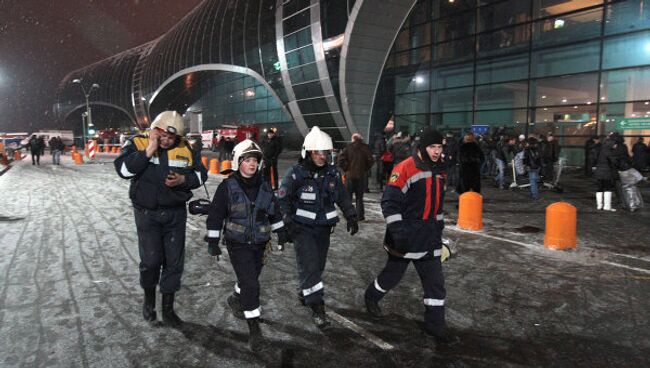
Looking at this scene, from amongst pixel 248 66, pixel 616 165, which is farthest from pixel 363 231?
pixel 248 66

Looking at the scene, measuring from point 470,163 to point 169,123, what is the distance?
6.78m

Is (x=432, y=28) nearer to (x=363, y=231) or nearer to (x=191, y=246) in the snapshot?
(x=363, y=231)

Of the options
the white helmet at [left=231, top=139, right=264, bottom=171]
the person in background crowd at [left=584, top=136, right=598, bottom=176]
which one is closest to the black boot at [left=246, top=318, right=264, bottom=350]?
the white helmet at [left=231, top=139, right=264, bottom=171]

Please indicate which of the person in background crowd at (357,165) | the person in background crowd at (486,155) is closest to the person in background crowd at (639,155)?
the person in background crowd at (486,155)

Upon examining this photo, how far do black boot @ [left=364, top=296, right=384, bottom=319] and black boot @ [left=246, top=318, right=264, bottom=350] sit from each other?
1.11 m

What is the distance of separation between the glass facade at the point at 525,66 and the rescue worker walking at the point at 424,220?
1760 cm

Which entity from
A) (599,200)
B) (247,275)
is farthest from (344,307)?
(599,200)

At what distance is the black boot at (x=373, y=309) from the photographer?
13.1ft

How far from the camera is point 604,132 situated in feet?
58.3

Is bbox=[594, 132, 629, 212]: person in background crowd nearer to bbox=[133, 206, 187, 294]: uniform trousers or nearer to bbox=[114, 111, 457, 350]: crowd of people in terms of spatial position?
bbox=[114, 111, 457, 350]: crowd of people

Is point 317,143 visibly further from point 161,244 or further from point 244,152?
point 161,244

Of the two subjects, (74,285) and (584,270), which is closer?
(74,285)

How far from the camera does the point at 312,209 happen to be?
3.89 meters

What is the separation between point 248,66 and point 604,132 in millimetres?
24957
